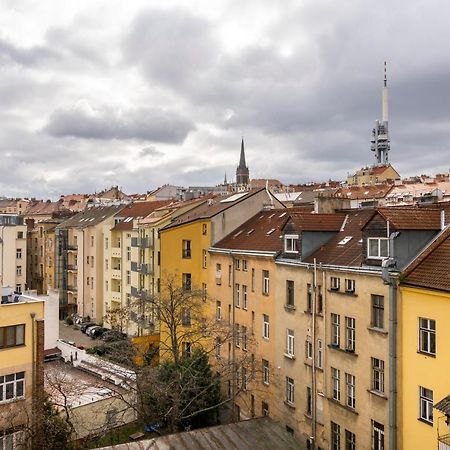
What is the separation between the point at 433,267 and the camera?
66.7 feet

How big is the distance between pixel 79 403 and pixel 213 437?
12.3 meters

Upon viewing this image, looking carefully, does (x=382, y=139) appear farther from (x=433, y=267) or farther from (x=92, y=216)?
(x=433, y=267)

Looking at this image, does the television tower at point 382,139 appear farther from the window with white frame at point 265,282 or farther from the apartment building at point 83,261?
the window with white frame at point 265,282

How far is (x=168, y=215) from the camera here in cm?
4503

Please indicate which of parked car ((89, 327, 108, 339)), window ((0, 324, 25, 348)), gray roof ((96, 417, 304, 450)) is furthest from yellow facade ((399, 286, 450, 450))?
parked car ((89, 327, 108, 339))

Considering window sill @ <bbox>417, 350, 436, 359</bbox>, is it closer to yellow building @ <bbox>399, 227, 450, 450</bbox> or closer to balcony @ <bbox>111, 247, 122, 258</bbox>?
yellow building @ <bbox>399, 227, 450, 450</bbox>

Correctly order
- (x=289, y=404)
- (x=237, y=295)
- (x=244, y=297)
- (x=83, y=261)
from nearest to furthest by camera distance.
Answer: (x=289, y=404), (x=244, y=297), (x=237, y=295), (x=83, y=261)

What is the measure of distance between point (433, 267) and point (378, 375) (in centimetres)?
533

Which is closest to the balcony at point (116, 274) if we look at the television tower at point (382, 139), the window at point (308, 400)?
the window at point (308, 400)

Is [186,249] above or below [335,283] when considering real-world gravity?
above

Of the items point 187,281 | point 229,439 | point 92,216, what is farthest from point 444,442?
point 92,216

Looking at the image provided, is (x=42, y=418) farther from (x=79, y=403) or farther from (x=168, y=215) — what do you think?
(x=168, y=215)

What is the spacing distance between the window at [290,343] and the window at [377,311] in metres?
6.72

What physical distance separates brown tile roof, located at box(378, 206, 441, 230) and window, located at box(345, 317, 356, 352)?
4.93 meters
